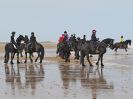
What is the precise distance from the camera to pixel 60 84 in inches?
722

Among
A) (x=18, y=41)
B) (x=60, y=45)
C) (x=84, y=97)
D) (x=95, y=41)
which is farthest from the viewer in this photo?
(x=60, y=45)

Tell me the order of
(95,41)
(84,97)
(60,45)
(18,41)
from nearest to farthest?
(84,97) < (95,41) < (18,41) < (60,45)

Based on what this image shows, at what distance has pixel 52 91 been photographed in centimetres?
1586

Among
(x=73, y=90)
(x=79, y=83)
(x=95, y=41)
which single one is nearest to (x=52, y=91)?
(x=73, y=90)

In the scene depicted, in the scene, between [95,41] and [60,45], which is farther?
[60,45]

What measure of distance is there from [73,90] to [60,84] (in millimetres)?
2215

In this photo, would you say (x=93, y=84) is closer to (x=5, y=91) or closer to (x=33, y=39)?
(x=5, y=91)

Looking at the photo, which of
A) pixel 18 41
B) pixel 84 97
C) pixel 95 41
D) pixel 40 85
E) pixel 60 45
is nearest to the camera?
pixel 84 97

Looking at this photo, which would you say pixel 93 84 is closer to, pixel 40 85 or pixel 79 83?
pixel 79 83

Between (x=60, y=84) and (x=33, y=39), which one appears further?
(x=33, y=39)

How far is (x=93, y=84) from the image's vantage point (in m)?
18.2

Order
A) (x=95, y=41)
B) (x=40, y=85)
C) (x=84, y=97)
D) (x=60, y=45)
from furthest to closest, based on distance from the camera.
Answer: (x=60, y=45)
(x=95, y=41)
(x=40, y=85)
(x=84, y=97)

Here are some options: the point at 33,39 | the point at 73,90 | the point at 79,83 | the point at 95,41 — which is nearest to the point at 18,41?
the point at 33,39

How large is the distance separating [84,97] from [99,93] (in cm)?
106
